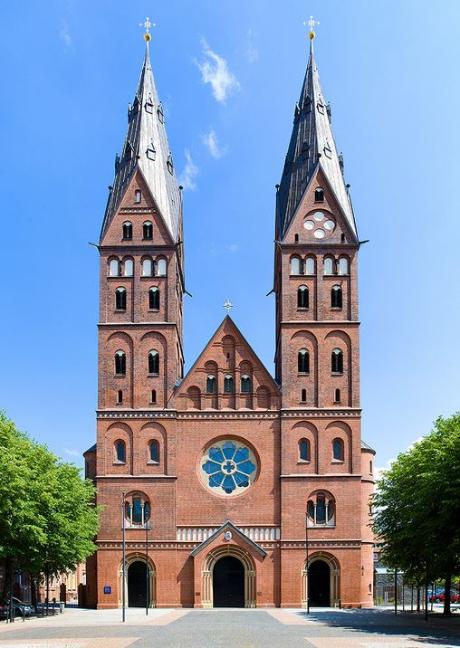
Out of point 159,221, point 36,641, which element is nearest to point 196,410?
point 159,221

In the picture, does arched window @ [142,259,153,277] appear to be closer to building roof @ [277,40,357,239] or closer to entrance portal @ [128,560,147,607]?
building roof @ [277,40,357,239]

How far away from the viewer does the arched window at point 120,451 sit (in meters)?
66.0

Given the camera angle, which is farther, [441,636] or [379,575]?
[379,575]

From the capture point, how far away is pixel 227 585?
6462 centimetres

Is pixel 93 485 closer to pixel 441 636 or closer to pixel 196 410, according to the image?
pixel 196 410

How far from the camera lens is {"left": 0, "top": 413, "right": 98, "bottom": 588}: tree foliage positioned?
50531 millimetres

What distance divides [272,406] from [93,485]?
46.0 ft

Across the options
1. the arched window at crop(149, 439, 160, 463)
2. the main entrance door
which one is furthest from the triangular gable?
the arched window at crop(149, 439, 160, 463)

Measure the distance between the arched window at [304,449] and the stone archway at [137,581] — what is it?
12.9m

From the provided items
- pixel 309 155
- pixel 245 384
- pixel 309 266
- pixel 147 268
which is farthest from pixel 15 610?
pixel 309 155

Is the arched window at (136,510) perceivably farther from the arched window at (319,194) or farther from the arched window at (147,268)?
the arched window at (319,194)

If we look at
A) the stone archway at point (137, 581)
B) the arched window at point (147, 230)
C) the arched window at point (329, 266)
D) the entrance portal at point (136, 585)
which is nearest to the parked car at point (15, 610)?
the stone archway at point (137, 581)

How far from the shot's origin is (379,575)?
102 metres

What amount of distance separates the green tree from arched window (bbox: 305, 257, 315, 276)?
15.7m
